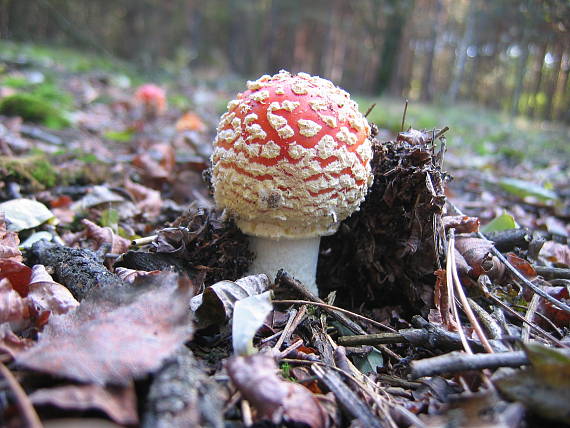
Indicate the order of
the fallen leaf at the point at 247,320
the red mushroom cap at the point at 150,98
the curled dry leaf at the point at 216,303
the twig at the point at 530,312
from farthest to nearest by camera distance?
1. the red mushroom cap at the point at 150,98
2. the twig at the point at 530,312
3. the curled dry leaf at the point at 216,303
4. the fallen leaf at the point at 247,320

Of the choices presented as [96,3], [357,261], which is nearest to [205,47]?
[96,3]

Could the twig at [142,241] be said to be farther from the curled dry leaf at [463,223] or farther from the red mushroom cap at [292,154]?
the curled dry leaf at [463,223]

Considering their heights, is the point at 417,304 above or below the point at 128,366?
below

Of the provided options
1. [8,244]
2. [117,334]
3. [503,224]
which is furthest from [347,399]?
[503,224]

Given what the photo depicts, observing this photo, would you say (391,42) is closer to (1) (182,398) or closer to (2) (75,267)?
(2) (75,267)

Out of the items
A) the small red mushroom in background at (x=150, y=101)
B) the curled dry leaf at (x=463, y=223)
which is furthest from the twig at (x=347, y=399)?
the small red mushroom in background at (x=150, y=101)

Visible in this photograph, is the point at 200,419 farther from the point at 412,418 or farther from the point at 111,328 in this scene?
the point at 412,418

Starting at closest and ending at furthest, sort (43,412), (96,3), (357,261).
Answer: (43,412) → (357,261) → (96,3)
